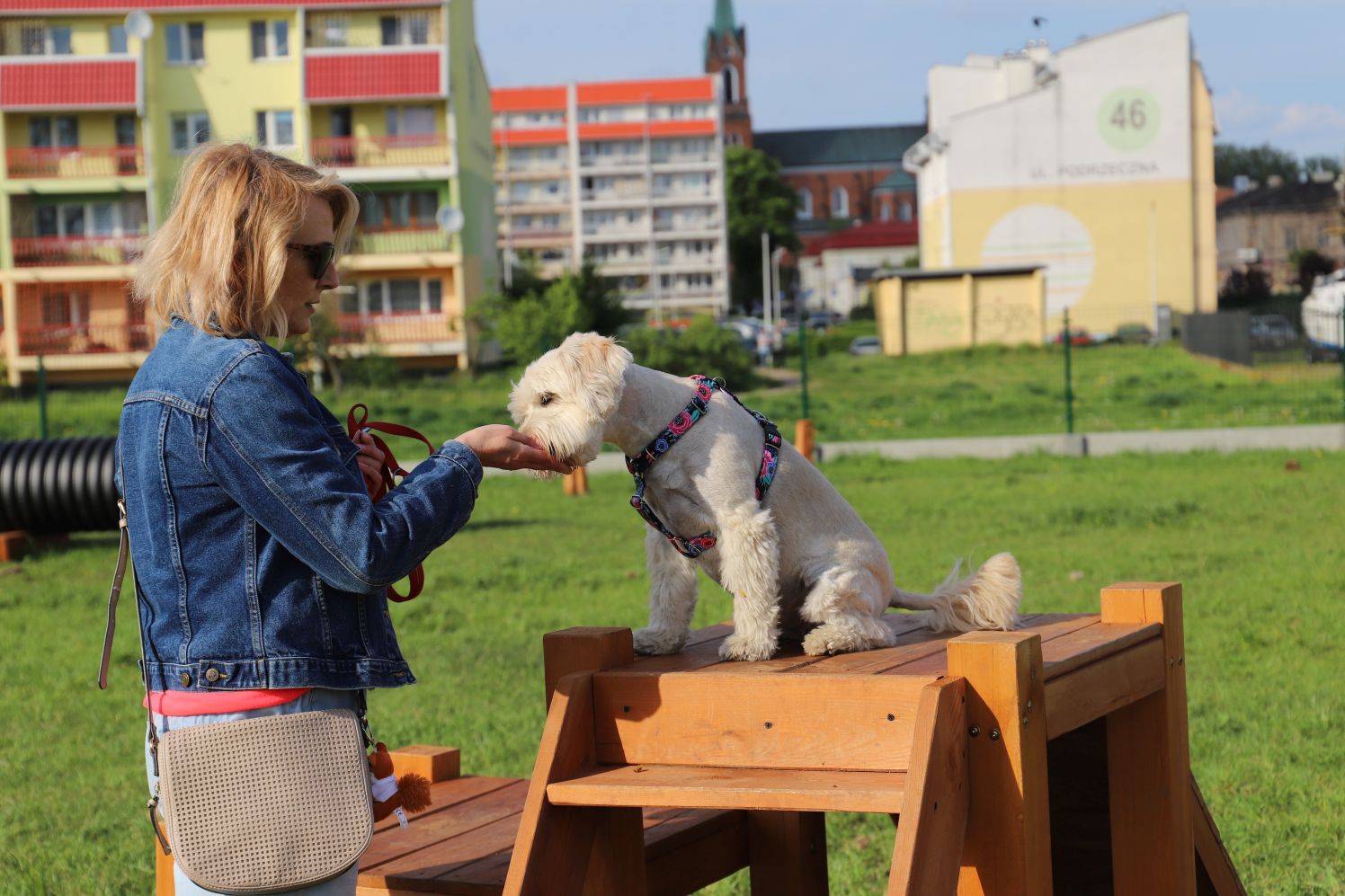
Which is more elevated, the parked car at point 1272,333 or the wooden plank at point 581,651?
the parked car at point 1272,333

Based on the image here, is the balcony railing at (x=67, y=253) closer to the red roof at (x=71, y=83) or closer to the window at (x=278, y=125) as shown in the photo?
the red roof at (x=71, y=83)

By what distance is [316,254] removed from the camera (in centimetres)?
277

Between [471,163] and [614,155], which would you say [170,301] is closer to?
[471,163]

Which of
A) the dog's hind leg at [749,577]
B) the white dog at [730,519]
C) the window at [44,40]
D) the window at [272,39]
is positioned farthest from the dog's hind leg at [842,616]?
the window at [44,40]

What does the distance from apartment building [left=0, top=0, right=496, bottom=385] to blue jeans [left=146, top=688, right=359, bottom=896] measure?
36.9m

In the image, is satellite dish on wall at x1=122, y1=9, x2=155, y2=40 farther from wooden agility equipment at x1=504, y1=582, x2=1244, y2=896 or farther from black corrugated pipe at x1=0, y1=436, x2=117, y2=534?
wooden agility equipment at x1=504, y1=582, x2=1244, y2=896

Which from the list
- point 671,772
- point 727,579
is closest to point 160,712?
point 671,772

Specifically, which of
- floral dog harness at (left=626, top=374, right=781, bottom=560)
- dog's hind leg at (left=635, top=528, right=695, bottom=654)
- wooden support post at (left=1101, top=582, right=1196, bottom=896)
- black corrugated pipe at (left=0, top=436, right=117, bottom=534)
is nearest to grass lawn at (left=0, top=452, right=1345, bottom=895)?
black corrugated pipe at (left=0, top=436, right=117, bottom=534)

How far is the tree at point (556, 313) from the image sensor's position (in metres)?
31.7

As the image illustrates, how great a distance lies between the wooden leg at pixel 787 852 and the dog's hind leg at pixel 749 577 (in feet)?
3.29

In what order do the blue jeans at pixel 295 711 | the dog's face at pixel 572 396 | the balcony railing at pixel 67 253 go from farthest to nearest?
the balcony railing at pixel 67 253 → the dog's face at pixel 572 396 → the blue jeans at pixel 295 711

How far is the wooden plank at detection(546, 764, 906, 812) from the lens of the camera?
284 centimetres

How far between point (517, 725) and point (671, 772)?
346cm

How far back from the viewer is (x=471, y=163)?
146ft
